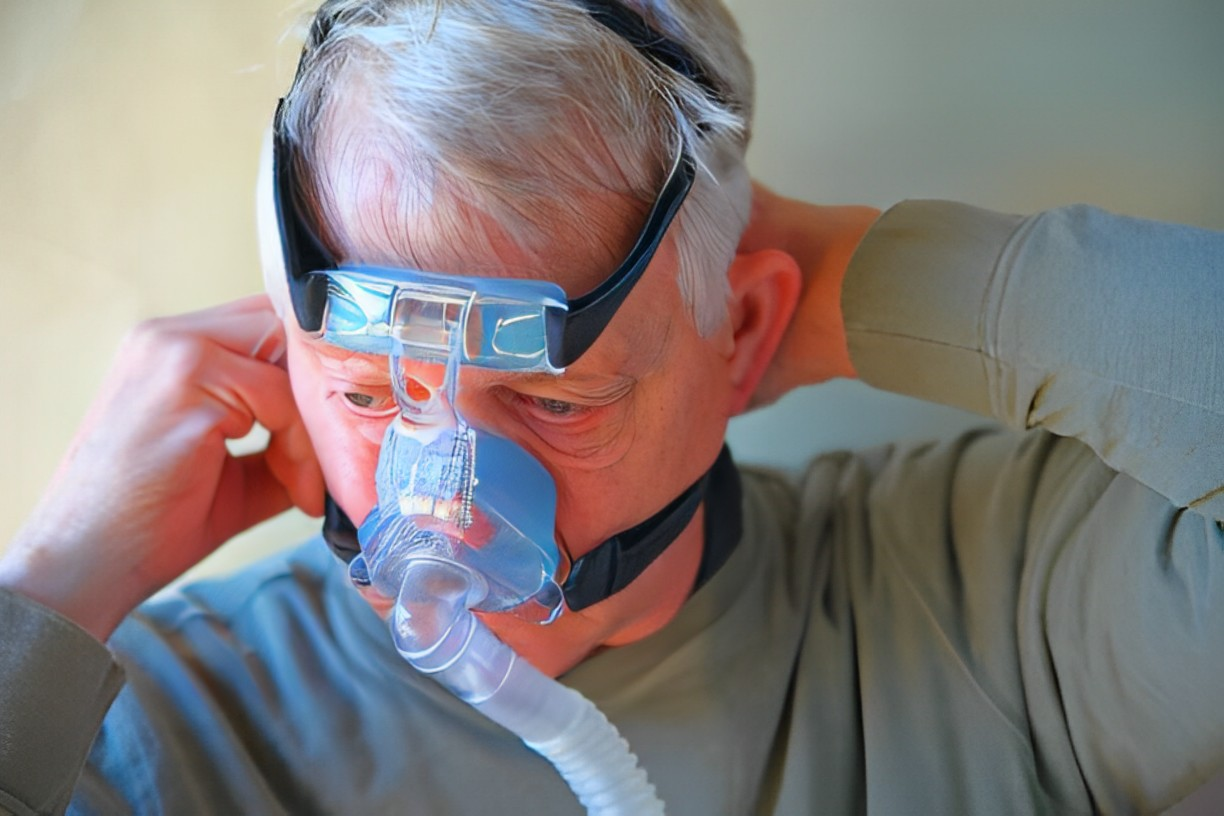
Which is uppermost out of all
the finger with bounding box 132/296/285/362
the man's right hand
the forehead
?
the forehead

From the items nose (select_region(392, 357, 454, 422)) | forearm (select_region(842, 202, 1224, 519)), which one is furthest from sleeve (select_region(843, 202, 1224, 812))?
nose (select_region(392, 357, 454, 422))

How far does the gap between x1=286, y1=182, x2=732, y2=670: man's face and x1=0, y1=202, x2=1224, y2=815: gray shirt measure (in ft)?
0.59

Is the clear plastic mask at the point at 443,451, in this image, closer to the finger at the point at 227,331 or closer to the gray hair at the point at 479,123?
the gray hair at the point at 479,123

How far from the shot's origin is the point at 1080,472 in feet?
3.97

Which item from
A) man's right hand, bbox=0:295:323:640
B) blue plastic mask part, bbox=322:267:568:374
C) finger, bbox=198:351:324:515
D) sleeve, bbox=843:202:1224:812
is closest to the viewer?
blue plastic mask part, bbox=322:267:568:374

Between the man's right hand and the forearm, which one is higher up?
the forearm

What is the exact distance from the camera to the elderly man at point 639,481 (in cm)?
99

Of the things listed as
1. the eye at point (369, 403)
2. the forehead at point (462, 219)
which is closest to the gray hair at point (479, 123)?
the forehead at point (462, 219)

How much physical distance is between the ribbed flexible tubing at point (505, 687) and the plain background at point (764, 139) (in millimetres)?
621

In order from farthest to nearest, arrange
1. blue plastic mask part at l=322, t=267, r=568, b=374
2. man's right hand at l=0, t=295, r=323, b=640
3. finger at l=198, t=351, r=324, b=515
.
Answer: finger at l=198, t=351, r=324, b=515, man's right hand at l=0, t=295, r=323, b=640, blue plastic mask part at l=322, t=267, r=568, b=374

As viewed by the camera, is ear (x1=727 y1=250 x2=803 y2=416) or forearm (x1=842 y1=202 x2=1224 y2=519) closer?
forearm (x1=842 y1=202 x2=1224 y2=519)

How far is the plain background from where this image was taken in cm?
135

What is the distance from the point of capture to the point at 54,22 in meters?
1.32

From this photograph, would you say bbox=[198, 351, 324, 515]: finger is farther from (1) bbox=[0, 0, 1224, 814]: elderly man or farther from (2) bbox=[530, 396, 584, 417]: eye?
(2) bbox=[530, 396, 584, 417]: eye
